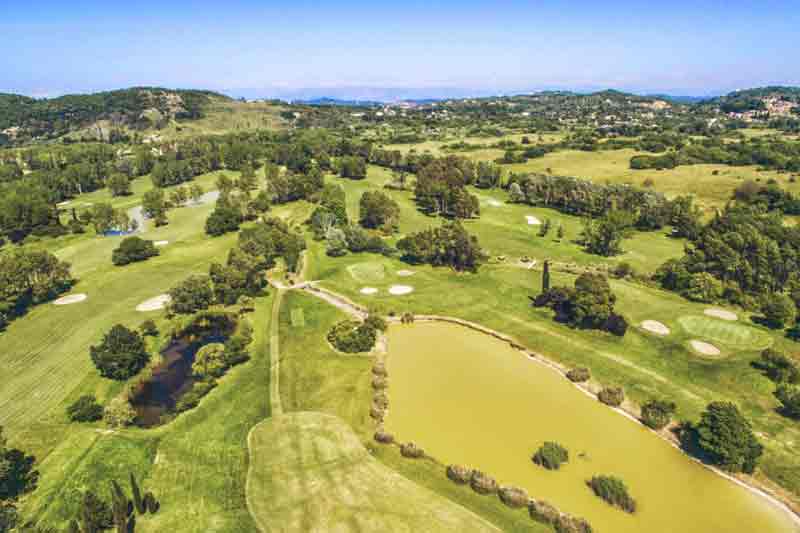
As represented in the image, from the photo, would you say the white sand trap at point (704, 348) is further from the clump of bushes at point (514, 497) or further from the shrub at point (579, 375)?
the clump of bushes at point (514, 497)

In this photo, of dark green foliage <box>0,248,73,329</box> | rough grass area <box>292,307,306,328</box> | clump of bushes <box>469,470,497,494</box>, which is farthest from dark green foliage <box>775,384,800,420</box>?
dark green foliage <box>0,248,73,329</box>

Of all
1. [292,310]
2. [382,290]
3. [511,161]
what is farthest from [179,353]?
[511,161]

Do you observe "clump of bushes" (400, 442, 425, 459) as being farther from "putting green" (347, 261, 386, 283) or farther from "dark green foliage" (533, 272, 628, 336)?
"putting green" (347, 261, 386, 283)

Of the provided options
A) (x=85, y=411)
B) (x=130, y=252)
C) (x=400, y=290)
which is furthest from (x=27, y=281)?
(x=400, y=290)

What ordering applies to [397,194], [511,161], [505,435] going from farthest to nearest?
[511,161]
[397,194]
[505,435]

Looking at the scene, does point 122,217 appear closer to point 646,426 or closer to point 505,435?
point 505,435

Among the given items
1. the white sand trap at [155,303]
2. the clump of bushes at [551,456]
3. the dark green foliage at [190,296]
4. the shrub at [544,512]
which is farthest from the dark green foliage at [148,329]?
the shrub at [544,512]

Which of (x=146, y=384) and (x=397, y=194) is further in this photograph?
(x=397, y=194)

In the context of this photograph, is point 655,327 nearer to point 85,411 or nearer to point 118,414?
point 118,414
